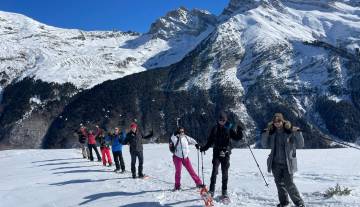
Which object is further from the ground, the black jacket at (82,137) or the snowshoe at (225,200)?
the black jacket at (82,137)

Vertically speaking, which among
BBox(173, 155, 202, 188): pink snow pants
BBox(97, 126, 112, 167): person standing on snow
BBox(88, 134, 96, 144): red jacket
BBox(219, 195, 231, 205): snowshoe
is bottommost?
BBox(219, 195, 231, 205): snowshoe

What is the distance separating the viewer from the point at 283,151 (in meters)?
12.8

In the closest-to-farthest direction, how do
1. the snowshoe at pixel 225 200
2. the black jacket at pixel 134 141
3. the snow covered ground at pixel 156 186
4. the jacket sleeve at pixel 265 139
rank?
1. the jacket sleeve at pixel 265 139
2. the snowshoe at pixel 225 200
3. the snow covered ground at pixel 156 186
4. the black jacket at pixel 134 141

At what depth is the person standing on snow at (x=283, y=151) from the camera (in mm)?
12664

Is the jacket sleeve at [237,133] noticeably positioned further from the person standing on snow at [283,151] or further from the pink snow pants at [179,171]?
the pink snow pants at [179,171]

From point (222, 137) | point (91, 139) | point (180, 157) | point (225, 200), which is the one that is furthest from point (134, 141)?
point (91, 139)

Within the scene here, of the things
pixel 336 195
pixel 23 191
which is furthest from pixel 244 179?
pixel 23 191

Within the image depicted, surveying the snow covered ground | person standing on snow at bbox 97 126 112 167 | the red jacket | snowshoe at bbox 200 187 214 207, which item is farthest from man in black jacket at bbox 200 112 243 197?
the red jacket

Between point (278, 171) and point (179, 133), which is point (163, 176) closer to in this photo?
point (179, 133)

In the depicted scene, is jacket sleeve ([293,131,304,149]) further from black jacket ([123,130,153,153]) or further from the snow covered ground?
black jacket ([123,130,153,153])

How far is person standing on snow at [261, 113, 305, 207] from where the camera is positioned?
12.7 m

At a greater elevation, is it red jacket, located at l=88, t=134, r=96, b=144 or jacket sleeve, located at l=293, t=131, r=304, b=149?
red jacket, located at l=88, t=134, r=96, b=144

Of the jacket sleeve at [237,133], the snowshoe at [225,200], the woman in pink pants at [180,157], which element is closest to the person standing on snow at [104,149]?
the woman in pink pants at [180,157]

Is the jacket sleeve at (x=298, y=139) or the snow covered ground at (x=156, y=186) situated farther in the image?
the snow covered ground at (x=156, y=186)
